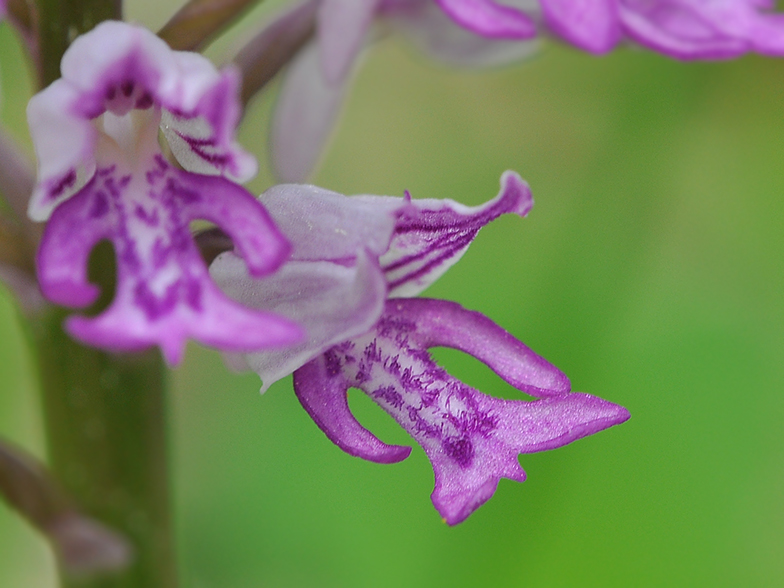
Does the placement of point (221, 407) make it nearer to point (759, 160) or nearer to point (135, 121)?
point (759, 160)

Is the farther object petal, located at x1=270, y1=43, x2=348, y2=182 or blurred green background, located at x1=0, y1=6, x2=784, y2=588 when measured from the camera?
blurred green background, located at x1=0, y1=6, x2=784, y2=588

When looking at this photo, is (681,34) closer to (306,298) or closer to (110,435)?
(306,298)

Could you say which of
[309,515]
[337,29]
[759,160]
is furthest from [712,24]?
[759,160]

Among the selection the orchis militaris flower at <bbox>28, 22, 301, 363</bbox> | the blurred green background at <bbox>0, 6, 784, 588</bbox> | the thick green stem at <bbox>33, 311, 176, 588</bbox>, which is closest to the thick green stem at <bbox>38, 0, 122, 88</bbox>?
the orchis militaris flower at <bbox>28, 22, 301, 363</bbox>

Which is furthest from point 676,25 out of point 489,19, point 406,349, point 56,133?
point 56,133

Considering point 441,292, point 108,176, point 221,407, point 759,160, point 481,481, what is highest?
point 108,176

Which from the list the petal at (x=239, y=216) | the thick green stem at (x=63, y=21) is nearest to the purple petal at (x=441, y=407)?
the petal at (x=239, y=216)

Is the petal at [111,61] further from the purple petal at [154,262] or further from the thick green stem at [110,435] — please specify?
the thick green stem at [110,435]

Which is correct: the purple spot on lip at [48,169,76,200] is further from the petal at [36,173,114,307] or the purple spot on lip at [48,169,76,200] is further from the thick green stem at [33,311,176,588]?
the thick green stem at [33,311,176,588]
